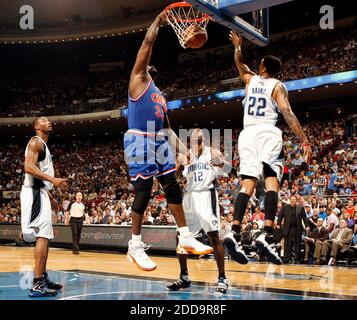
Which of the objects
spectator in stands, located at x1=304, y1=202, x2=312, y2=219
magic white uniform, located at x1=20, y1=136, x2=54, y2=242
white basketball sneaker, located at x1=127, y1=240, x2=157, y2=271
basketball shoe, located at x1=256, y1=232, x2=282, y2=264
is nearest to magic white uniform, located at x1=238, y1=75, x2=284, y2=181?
basketball shoe, located at x1=256, y1=232, x2=282, y2=264

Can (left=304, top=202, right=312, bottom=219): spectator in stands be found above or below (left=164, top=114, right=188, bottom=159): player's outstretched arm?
below

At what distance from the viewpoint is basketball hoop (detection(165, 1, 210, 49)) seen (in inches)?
232

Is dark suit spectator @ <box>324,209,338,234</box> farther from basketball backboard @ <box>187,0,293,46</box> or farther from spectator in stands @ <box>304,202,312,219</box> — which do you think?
basketball backboard @ <box>187,0,293,46</box>

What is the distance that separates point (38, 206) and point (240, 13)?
146 inches

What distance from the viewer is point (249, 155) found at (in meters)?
5.29

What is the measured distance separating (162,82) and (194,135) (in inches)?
867

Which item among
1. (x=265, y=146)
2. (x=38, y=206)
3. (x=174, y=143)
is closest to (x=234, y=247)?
(x=265, y=146)

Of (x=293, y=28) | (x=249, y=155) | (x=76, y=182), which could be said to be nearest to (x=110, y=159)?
Answer: (x=76, y=182)

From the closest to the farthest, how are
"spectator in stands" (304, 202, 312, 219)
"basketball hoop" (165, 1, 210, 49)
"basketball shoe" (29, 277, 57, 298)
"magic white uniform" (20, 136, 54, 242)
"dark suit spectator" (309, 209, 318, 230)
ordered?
1. "basketball shoe" (29, 277, 57, 298)
2. "basketball hoop" (165, 1, 210, 49)
3. "magic white uniform" (20, 136, 54, 242)
4. "dark suit spectator" (309, 209, 318, 230)
5. "spectator in stands" (304, 202, 312, 219)

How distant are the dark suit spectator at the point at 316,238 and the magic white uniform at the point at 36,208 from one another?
765 centimetres

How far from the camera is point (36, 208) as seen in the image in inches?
240

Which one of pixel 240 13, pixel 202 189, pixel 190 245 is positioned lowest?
pixel 190 245

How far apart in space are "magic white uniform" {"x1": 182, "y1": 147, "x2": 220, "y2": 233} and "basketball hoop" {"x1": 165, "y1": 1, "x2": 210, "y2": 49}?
168 centimetres

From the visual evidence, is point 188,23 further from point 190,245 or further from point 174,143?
point 190,245
